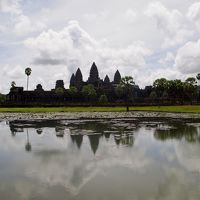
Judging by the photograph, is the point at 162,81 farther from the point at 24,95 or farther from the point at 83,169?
the point at 83,169

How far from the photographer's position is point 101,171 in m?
13.6

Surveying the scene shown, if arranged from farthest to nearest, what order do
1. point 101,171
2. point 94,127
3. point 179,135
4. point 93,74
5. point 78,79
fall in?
point 93,74
point 78,79
point 94,127
point 179,135
point 101,171

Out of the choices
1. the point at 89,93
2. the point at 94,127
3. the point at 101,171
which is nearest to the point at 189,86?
the point at 89,93

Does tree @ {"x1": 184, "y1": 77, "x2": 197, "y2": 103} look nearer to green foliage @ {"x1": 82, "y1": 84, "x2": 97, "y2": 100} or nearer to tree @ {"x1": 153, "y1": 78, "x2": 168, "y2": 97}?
tree @ {"x1": 153, "y1": 78, "x2": 168, "y2": 97}

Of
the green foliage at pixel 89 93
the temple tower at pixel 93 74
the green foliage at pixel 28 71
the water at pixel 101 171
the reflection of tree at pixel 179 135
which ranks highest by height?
the temple tower at pixel 93 74

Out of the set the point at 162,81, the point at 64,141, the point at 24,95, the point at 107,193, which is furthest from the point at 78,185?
the point at 24,95

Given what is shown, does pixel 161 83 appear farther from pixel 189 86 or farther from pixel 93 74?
pixel 93 74

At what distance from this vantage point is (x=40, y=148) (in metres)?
20.1

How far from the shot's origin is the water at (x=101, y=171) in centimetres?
1051

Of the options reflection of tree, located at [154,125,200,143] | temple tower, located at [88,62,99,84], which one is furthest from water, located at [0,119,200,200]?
temple tower, located at [88,62,99,84]

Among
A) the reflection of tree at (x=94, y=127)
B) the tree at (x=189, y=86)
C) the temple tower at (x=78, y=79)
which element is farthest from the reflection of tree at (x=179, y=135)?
the temple tower at (x=78, y=79)

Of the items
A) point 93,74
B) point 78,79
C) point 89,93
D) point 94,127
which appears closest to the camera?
point 94,127

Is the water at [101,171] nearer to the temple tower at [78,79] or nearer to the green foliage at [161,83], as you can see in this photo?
the green foliage at [161,83]

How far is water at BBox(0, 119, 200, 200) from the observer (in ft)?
34.5
